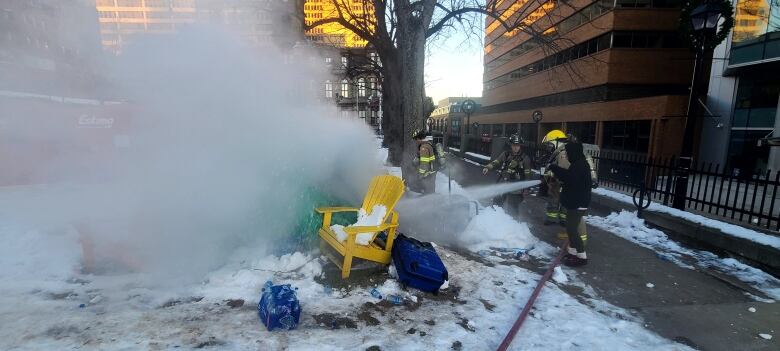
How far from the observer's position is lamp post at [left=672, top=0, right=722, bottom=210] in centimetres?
653

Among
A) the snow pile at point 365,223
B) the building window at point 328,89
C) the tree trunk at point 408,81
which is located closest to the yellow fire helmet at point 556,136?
the tree trunk at point 408,81

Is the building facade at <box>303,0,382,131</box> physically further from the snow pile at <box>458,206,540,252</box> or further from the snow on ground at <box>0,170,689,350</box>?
the snow on ground at <box>0,170,689,350</box>

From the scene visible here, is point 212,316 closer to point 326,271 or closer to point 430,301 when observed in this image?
point 326,271

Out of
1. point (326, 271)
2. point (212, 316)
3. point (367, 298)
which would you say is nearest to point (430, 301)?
point (367, 298)

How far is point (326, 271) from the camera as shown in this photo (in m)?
4.12

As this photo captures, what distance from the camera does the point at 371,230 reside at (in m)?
3.84

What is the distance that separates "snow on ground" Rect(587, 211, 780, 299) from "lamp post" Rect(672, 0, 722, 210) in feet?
2.89

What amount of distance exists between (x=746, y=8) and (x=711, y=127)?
4.59 m

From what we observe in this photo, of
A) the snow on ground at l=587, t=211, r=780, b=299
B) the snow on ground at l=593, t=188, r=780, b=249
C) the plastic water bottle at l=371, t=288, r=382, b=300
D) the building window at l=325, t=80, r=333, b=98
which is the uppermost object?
the building window at l=325, t=80, r=333, b=98

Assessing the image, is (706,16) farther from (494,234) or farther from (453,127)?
(453,127)

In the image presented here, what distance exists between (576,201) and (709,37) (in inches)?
190

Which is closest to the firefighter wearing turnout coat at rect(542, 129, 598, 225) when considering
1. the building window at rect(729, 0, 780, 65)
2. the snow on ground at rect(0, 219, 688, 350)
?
the snow on ground at rect(0, 219, 688, 350)

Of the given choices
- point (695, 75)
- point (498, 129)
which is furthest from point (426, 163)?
point (498, 129)

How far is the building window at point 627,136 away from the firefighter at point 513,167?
38.0 ft
